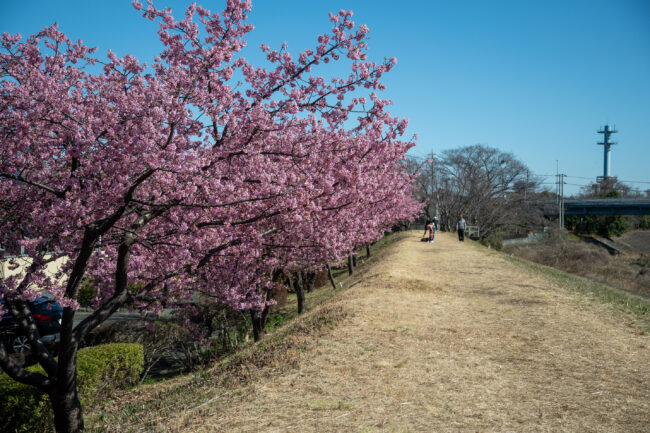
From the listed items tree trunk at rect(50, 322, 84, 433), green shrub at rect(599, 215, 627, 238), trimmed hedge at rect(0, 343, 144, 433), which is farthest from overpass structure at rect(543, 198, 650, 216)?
tree trunk at rect(50, 322, 84, 433)

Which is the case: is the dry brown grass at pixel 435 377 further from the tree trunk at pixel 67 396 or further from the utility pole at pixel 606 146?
the utility pole at pixel 606 146

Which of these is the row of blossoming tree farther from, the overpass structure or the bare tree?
the overpass structure

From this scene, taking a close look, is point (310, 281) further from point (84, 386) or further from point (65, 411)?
point (65, 411)

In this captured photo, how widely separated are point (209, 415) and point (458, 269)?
13014 millimetres

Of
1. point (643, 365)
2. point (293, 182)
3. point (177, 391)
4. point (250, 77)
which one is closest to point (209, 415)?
point (177, 391)

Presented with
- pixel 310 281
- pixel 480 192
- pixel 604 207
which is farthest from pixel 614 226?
pixel 310 281

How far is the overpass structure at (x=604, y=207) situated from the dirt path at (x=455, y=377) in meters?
67.3

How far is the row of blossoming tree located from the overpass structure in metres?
70.6

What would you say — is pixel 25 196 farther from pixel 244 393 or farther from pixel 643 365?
pixel 643 365

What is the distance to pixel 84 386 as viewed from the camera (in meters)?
8.66

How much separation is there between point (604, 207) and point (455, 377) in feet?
250

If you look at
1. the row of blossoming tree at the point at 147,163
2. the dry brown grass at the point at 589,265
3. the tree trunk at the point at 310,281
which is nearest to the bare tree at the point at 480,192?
the dry brown grass at the point at 589,265

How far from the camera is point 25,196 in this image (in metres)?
6.29

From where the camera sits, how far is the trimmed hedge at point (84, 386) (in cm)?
736
